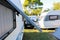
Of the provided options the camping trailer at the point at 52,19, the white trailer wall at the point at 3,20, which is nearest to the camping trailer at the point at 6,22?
the white trailer wall at the point at 3,20

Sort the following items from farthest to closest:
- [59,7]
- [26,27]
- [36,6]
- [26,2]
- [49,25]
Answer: [59,7] → [36,6] → [26,2] → [26,27] → [49,25]

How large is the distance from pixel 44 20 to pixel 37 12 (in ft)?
78.4

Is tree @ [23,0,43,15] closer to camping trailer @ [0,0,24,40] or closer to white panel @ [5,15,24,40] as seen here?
white panel @ [5,15,24,40]

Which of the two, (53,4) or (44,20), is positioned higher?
(53,4)

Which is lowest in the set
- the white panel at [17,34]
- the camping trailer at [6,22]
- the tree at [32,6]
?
the white panel at [17,34]

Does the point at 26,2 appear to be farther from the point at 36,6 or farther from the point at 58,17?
the point at 58,17

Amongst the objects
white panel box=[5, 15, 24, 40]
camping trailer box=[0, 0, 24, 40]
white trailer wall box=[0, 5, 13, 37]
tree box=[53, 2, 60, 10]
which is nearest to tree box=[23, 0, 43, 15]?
tree box=[53, 2, 60, 10]

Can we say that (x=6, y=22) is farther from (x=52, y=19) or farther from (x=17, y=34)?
(x=52, y=19)

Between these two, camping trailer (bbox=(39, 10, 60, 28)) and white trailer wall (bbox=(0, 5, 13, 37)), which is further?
camping trailer (bbox=(39, 10, 60, 28))

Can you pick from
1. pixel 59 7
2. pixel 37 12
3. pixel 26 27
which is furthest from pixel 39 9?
pixel 26 27

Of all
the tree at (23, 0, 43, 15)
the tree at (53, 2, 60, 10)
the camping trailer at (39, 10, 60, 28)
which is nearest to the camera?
the camping trailer at (39, 10, 60, 28)

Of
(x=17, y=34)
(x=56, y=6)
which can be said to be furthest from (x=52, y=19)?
(x=56, y=6)

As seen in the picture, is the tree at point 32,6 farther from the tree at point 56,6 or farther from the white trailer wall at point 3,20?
the white trailer wall at point 3,20

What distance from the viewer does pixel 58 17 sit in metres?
16.7
